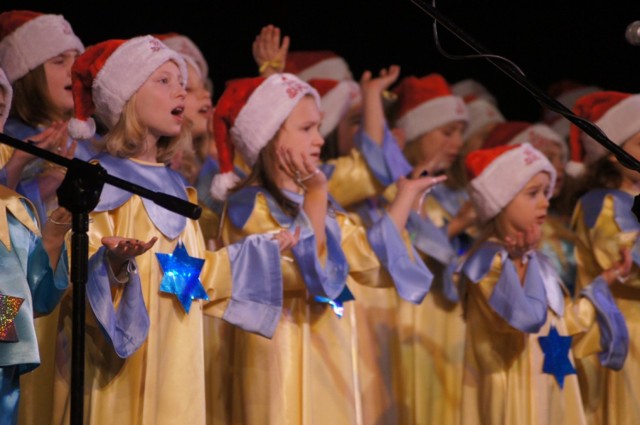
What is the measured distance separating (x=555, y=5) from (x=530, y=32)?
183 millimetres

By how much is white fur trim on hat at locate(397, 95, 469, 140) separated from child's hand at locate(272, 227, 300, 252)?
1707 mm

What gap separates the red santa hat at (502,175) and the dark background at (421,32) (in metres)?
1.09

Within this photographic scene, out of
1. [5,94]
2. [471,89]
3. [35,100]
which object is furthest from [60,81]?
[471,89]

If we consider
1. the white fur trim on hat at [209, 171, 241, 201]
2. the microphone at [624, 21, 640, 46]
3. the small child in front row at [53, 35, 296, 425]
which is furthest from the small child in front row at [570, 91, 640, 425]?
the microphone at [624, 21, 640, 46]

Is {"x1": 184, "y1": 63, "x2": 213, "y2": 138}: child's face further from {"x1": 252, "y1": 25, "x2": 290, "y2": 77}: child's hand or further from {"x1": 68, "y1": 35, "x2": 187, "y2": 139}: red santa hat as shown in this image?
{"x1": 68, "y1": 35, "x2": 187, "y2": 139}: red santa hat

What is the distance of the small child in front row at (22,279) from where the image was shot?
8.59 ft

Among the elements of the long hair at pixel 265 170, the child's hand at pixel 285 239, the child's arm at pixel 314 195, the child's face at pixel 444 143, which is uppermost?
the child's face at pixel 444 143

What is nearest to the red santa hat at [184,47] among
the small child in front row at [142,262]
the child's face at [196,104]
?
the child's face at [196,104]

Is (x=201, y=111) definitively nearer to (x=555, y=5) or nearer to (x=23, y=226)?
(x=23, y=226)

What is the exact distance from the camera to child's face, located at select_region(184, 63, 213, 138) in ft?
13.6

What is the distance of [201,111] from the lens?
4.18 meters

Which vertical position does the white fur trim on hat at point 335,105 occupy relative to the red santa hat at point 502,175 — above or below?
above

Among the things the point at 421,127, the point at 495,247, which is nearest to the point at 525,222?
the point at 495,247

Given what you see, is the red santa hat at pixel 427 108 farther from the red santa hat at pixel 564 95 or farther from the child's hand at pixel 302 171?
the child's hand at pixel 302 171
